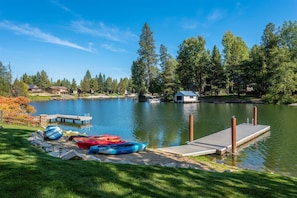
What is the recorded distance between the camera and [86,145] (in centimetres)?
1239

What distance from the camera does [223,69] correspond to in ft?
205

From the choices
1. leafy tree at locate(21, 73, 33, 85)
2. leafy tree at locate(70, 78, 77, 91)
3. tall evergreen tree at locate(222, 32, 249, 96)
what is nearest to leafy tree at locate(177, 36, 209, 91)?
tall evergreen tree at locate(222, 32, 249, 96)

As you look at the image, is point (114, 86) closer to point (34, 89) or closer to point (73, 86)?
point (73, 86)

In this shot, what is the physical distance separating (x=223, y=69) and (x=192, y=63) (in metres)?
8.33

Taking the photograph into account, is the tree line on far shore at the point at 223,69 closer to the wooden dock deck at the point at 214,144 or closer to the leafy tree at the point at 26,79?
the wooden dock deck at the point at 214,144

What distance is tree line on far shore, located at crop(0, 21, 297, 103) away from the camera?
160ft

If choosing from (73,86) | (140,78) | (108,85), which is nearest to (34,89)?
(73,86)

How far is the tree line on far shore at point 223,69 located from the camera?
48.8m

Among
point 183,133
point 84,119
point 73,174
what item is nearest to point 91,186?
point 73,174

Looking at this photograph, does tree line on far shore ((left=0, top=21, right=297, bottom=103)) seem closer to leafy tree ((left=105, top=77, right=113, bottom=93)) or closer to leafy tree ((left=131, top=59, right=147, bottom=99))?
leafy tree ((left=131, top=59, right=147, bottom=99))

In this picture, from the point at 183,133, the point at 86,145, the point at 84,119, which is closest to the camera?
the point at 86,145

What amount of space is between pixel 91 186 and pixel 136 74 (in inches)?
2779

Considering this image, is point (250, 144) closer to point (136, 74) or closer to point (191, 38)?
point (191, 38)

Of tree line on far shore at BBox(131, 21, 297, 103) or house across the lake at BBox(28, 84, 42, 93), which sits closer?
tree line on far shore at BBox(131, 21, 297, 103)
